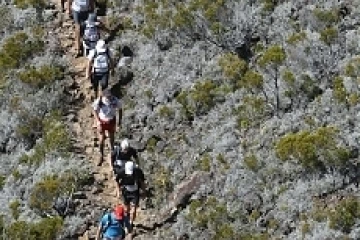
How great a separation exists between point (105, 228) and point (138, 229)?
105cm

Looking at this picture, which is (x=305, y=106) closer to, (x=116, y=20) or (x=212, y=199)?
(x=212, y=199)

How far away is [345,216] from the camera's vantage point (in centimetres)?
1203

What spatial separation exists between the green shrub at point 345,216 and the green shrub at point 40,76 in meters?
6.74

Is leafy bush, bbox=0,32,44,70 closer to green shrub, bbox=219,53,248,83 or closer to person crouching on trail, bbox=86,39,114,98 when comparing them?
person crouching on trail, bbox=86,39,114,98

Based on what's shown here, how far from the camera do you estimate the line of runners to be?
12711mm

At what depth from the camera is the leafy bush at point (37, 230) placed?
1315 cm

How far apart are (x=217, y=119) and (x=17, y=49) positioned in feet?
15.8

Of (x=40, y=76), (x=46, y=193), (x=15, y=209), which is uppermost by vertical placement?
(x=40, y=76)

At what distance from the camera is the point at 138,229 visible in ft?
44.6

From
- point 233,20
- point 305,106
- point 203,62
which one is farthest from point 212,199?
point 233,20

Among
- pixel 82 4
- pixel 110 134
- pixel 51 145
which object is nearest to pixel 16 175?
pixel 51 145

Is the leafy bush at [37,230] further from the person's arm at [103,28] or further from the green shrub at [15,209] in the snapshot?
the person's arm at [103,28]

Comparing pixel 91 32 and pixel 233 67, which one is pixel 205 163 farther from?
pixel 91 32

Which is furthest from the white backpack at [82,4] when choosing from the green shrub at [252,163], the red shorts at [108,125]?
the green shrub at [252,163]
